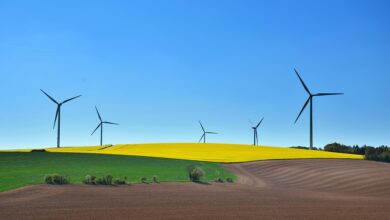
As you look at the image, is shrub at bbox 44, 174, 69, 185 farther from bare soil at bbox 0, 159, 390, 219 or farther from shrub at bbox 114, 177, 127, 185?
shrub at bbox 114, 177, 127, 185

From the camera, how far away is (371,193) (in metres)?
32.9

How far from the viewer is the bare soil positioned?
20438mm

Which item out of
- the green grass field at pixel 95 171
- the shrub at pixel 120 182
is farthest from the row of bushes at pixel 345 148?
the shrub at pixel 120 182

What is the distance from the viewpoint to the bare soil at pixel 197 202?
20.4 metres

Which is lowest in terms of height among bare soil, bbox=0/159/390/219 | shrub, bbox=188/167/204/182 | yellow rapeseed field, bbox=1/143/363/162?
bare soil, bbox=0/159/390/219

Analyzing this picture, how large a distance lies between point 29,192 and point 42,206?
5511mm

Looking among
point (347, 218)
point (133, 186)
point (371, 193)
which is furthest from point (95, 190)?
point (371, 193)

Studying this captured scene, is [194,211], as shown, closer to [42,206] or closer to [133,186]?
[42,206]

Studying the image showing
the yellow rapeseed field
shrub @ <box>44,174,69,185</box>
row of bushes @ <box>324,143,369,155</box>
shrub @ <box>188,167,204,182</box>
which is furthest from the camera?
row of bushes @ <box>324,143,369,155</box>

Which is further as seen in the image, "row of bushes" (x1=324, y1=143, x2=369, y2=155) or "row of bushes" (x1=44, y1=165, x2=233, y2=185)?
"row of bushes" (x1=324, y1=143, x2=369, y2=155)

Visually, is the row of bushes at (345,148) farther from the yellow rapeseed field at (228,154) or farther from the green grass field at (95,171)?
the green grass field at (95,171)

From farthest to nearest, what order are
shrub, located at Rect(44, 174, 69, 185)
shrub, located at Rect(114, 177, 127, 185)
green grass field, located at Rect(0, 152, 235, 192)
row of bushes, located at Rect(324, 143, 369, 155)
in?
row of bushes, located at Rect(324, 143, 369, 155)
green grass field, located at Rect(0, 152, 235, 192)
shrub, located at Rect(114, 177, 127, 185)
shrub, located at Rect(44, 174, 69, 185)

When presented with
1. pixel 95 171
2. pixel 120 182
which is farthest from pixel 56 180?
pixel 95 171

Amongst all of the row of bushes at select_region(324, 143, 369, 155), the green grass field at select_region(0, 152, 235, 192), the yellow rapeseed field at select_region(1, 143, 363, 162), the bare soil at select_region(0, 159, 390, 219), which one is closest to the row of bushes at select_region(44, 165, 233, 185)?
the green grass field at select_region(0, 152, 235, 192)
